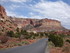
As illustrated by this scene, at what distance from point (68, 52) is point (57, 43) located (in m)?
20.3

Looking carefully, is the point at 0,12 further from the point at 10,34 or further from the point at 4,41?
the point at 4,41

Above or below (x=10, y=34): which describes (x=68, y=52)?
above

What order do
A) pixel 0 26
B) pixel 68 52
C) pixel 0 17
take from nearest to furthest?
pixel 68 52
pixel 0 26
pixel 0 17

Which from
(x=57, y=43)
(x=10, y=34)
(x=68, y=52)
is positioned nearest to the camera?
(x=68, y=52)

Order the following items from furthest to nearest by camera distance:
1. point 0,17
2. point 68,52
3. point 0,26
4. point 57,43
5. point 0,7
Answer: point 0,7, point 0,17, point 0,26, point 57,43, point 68,52

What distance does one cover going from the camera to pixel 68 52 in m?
19.0

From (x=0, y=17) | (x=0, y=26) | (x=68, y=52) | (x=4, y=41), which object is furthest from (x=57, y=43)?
(x=0, y=17)

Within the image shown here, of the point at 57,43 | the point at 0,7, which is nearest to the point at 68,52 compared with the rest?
the point at 57,43

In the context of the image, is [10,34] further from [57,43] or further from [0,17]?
[0,17]

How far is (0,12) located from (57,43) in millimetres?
88379

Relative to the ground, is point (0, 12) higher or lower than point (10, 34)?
higher

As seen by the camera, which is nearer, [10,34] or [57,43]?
[57,43]

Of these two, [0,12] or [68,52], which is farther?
[0,12]

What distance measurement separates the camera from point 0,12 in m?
122
